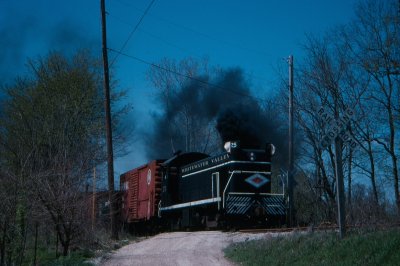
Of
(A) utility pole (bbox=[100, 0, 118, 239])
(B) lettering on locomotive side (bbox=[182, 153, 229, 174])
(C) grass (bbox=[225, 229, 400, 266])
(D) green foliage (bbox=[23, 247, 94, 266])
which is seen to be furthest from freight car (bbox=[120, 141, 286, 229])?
(D) green foliage (bbox=[23, 247, 94, 266])

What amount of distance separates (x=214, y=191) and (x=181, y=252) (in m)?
5.26

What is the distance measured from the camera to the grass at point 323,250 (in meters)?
9.02

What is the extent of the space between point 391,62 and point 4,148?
15.1 metres

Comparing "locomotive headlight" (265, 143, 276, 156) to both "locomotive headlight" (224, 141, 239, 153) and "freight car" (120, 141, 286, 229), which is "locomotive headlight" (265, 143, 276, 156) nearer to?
"freight car" (120, 141, 286, 229)

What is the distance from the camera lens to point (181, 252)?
1483cm

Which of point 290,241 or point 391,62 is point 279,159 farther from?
point 290,241

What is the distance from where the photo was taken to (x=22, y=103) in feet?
100

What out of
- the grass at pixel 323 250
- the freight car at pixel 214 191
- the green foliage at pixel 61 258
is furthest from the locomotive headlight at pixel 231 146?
the green foliage at pixel 61 258

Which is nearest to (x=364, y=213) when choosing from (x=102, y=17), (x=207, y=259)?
(x=207, y=259)

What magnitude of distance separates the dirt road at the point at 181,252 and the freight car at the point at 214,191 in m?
1.58

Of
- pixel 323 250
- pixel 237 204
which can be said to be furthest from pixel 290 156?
pixel 323 250

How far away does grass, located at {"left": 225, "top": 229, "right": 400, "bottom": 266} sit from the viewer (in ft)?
29.6

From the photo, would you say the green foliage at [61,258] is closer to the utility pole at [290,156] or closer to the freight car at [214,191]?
the freight car at [214,191]

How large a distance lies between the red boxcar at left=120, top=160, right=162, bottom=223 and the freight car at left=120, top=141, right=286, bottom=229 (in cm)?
5
